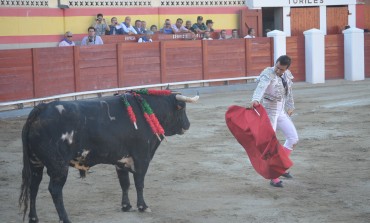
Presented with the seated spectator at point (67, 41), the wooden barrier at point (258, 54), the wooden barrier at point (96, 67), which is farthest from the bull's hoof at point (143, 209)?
the wooden barrier at point (258, 54)

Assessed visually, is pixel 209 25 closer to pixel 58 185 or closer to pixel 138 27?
pixel 138 27

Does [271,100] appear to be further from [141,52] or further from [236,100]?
[141,52]

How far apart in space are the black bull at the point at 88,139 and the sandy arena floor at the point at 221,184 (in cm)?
35

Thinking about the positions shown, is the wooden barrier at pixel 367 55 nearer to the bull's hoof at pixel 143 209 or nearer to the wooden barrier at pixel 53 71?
the wooden barrier at pixel 53 71

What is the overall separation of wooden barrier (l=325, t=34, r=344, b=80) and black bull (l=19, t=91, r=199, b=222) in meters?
12.6

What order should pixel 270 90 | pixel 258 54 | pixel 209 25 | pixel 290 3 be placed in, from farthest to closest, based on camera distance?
pixel 290 3
pixel 209 25
pixel 258 54
pixel 270 90

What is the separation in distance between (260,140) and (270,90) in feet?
1.71

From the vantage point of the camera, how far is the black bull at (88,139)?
5.91 m

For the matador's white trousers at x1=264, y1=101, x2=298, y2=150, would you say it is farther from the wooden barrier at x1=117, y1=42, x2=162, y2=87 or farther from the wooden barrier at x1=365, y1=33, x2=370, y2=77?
the wooden barrier at x1=365, y1=33, x2=370, y2=77

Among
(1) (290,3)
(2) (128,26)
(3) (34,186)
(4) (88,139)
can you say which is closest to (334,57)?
(1) (290,3)

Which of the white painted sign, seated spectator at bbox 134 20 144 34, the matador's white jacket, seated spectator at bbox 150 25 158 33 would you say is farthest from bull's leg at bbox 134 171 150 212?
the white painted sign

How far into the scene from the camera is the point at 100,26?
16.4m

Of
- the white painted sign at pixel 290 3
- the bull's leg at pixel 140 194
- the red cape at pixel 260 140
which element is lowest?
the bull's leg at pixel 140 194

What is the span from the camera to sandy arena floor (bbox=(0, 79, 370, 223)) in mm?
6371
